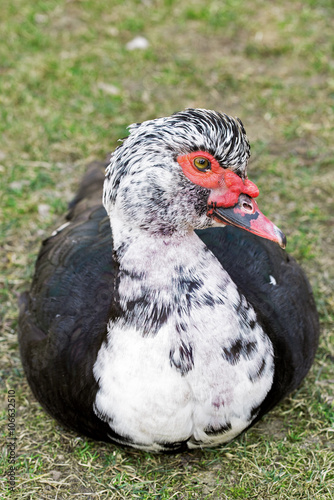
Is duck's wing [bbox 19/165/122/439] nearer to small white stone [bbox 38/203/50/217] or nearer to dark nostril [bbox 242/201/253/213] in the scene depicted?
dark nostril [bbox 242/201/253/213]

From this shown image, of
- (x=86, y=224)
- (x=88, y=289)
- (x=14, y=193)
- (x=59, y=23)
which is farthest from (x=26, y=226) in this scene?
(x=59, y=23)

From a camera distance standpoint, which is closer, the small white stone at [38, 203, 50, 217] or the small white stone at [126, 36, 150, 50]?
the small white stone at [38, 203, 50, 217]

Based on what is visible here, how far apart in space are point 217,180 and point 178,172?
0.16 metres

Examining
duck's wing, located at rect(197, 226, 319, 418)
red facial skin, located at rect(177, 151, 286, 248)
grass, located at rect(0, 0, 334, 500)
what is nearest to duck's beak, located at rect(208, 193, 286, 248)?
red facial skin, located at rect(177, 151, 286, 248)

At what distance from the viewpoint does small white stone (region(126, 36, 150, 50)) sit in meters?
6.00

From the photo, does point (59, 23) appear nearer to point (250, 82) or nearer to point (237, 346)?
point (250, 82)

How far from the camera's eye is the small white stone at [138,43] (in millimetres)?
5996

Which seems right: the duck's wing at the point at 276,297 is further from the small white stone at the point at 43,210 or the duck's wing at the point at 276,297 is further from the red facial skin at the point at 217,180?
the small white stone at the point at 43,210

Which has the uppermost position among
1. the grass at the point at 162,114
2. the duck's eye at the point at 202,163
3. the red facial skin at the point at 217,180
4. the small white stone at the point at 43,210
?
the duck's eye at the point at 202,163

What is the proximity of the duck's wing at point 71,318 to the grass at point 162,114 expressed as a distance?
13.0 inches

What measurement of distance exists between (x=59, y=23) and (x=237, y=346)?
15.4 ft

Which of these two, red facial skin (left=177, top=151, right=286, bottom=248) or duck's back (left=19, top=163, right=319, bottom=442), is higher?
red facial skin (left=177, top=151, right=286, bottom=248)

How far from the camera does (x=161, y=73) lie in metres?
5.74

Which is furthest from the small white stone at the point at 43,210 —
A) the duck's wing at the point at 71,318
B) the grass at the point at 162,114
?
the duck's wing at the point at 71,318
